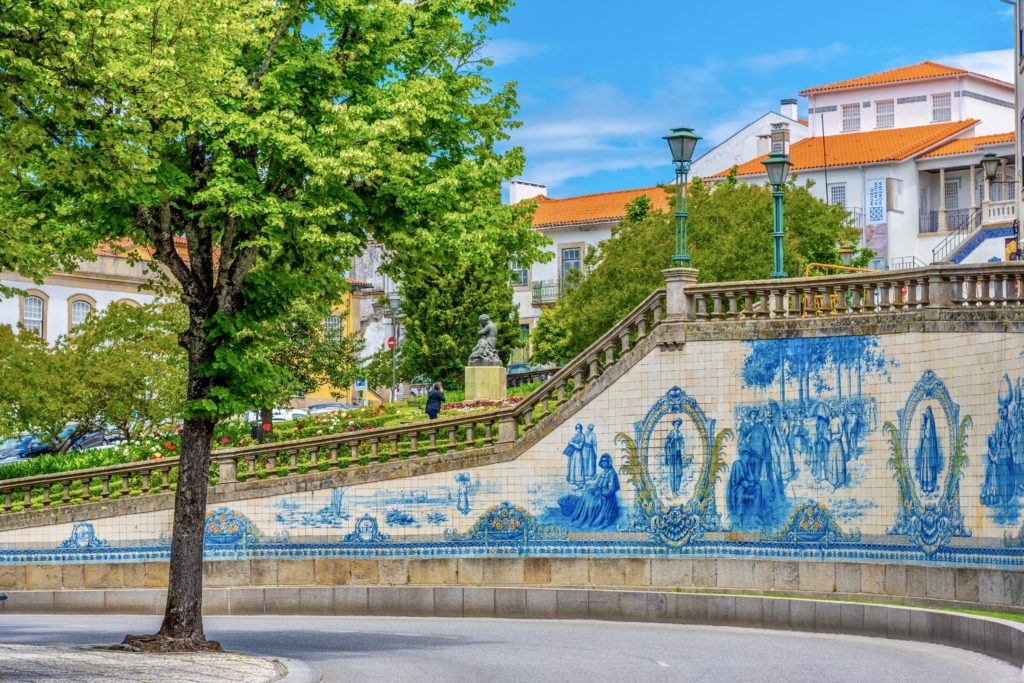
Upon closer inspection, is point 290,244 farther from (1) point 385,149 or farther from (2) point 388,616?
(2) point 388,616

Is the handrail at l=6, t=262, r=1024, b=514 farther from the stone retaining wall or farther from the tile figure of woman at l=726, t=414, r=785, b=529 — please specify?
the tile figure of woman at l=726, t=414, r=785, b=529

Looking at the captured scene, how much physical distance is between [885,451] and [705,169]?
56.1 meters

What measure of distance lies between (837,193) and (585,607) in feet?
161

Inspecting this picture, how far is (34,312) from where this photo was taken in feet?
247

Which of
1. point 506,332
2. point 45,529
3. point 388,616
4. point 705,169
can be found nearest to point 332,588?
point 388,616

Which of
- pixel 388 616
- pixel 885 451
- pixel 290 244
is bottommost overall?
pixel 388 616

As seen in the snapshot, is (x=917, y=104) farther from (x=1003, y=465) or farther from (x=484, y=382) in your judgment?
(x=1003, y=465)

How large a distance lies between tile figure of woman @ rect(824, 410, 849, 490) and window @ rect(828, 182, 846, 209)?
46.9 metres

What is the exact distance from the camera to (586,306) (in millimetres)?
53969

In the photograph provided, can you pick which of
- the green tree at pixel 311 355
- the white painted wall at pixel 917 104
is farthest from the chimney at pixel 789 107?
the green tree at pixel 311 355

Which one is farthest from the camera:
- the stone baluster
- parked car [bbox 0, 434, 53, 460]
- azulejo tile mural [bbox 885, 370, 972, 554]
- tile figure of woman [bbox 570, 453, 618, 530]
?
parked car [bbox 0, 434, 53, 460]

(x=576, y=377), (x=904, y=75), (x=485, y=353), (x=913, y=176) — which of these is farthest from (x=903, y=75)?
(x=576, y=377)

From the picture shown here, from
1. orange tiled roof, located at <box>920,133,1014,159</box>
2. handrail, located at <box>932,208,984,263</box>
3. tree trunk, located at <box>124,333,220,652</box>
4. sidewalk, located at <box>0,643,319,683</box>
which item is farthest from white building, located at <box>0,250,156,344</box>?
sidewalk, located at <box>0,643,319,683</box>

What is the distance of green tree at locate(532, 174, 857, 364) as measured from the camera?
49.8 meters
